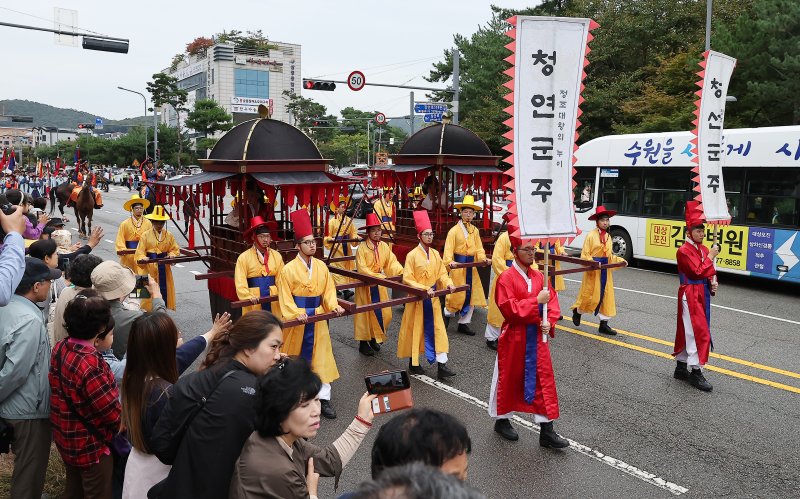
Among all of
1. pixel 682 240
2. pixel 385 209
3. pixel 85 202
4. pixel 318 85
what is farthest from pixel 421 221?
pixel 318 85

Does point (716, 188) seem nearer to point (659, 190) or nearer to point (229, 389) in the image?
point (229, 389)

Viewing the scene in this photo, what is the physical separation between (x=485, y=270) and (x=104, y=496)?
6.97 meters

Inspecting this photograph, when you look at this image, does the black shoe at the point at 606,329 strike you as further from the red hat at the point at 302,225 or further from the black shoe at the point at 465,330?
the red hat at the point at 302,225

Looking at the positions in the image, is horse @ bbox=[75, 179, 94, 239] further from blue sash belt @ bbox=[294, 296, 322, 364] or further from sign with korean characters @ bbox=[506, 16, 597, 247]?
sign with korean characters @ bbox=[506, 16, 597, 247]

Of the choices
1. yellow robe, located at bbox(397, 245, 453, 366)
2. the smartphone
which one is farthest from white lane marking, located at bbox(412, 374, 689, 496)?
the smartphone

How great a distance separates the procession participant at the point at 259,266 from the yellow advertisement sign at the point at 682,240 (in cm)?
842

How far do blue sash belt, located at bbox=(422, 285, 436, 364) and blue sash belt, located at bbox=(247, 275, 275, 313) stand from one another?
1673 mm

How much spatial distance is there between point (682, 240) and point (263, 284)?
9774mm

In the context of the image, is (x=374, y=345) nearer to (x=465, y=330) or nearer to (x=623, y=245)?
(x=465, y=330)

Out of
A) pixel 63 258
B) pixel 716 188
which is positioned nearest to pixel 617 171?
pixel 716 188

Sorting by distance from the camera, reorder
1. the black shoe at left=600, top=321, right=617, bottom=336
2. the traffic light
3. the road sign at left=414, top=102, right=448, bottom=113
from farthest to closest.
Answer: the road sign at left=414, top=102, right=448, bottom=113 → the traffic light → the black shoe at left=600, top=321, right=617, bottom=336

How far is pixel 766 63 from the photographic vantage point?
18.1 metres

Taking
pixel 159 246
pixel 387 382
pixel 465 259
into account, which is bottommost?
pixel 465 259

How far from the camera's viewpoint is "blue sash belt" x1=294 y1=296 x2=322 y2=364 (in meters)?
5.88
